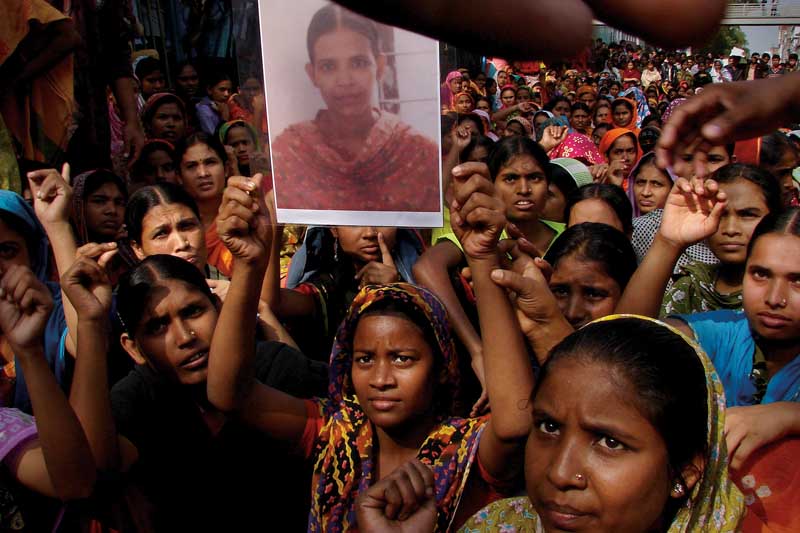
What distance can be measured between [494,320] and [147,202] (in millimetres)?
1764

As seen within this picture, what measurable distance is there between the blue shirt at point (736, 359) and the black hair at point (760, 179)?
0.89 m

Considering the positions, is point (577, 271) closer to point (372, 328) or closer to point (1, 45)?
point (372, 328)

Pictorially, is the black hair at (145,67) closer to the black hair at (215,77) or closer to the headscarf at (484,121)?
the black hair at (215,77)

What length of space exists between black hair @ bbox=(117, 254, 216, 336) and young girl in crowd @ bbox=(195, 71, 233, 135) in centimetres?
391

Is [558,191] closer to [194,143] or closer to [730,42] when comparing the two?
[194,143]

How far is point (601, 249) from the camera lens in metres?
2.29

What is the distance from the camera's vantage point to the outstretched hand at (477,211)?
63.4 inches

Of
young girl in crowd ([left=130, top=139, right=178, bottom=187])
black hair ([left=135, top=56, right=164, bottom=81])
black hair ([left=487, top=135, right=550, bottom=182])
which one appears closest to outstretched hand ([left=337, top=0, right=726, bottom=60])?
black hair ([left=487, top=135, right=550, bottom=182])

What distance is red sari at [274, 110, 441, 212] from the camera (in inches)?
66.9

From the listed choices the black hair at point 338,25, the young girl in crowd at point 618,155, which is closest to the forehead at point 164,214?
the black hair at point 338,25

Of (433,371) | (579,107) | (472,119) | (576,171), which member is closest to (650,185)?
(576,171)

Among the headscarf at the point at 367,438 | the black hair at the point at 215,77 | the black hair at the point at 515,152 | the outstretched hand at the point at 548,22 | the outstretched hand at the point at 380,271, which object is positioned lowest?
the headscarf at the point at 367,438

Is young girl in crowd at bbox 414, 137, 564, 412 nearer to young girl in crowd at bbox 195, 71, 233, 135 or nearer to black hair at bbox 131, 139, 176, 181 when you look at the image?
black hair at bbox 131, 139, 176, 181

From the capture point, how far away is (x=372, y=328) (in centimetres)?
196
